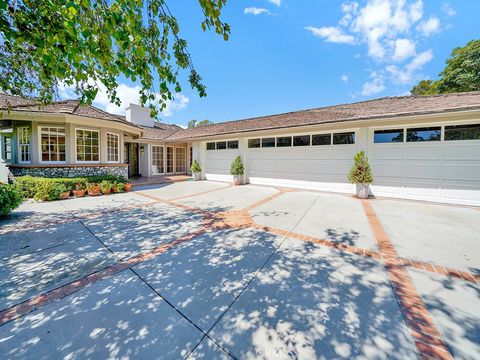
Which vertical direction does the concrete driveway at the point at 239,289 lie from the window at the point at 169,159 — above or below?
below

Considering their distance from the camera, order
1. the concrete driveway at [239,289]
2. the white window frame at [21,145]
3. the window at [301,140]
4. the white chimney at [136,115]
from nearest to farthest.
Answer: the concrete driveway at [239,289] → the white window frame at [21,145] → the window at [301,140] → the white chimney at [136,115]

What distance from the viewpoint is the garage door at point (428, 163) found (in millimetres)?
6684

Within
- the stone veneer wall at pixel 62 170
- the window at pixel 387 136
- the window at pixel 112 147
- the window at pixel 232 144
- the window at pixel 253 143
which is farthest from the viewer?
the window at pixel 232 144

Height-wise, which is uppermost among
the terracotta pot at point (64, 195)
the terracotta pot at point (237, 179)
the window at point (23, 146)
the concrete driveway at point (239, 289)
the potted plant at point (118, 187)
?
the window at point (23, 146)

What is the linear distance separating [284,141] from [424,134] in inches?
221

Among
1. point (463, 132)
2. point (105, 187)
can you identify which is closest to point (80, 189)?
point (105, 187)

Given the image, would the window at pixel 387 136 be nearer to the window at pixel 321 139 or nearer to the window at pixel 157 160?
the window at pixel 321 139

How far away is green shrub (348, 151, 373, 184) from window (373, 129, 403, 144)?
34.5 inches

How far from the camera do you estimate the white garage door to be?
42.2 ft

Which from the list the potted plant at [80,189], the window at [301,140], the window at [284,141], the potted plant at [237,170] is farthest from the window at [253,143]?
the potted plant at [80,189]

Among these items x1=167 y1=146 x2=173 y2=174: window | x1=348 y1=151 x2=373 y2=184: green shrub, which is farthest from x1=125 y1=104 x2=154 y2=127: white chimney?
x1=348 y1=151 x2=373 y2=184: green shrub

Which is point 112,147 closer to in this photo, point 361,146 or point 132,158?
point 132,158

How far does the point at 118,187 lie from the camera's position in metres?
9.51

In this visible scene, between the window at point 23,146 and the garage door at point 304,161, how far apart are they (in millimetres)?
10919
